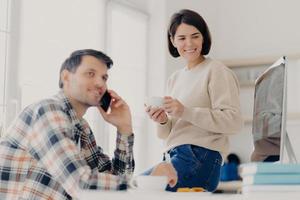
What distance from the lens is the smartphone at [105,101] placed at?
75.1 inches

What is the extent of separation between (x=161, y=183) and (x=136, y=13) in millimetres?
2643

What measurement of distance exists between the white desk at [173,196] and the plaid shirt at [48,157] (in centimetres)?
8

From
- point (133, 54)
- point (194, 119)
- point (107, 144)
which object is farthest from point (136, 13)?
point (194, 119)

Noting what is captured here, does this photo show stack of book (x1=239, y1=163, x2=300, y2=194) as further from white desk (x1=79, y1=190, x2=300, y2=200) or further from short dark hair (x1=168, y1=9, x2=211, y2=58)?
short dark hair (x1=168, y1=9, x2=211, y2=58)

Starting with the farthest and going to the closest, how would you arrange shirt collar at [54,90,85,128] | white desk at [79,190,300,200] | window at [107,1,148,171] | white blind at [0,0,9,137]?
window at [107,1,148,171] → white blind at [0,0,9,137] → shirt collar at [54,90,85,128] → white desk at [79,190,300,200]

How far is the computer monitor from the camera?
1.39 metres

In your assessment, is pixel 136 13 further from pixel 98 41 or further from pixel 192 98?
pixel 192 98

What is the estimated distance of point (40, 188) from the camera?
162 cm

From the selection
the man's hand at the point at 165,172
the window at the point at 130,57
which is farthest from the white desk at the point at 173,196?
the window at the point at 130,57

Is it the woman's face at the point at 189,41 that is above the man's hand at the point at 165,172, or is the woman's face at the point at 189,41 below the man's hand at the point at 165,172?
above

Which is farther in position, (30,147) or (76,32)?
(76,32)

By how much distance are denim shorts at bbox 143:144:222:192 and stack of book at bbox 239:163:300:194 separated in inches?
28.8

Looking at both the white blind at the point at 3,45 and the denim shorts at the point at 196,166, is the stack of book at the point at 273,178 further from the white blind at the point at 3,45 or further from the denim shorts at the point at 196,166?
the white blind at the point at 3,45

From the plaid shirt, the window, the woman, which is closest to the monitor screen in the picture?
the woman
